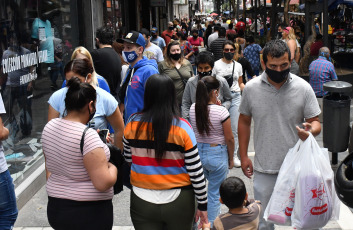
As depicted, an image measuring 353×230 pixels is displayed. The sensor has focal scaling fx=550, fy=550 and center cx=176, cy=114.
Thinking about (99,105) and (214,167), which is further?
(214,167)

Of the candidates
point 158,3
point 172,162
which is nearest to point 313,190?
point 172,162

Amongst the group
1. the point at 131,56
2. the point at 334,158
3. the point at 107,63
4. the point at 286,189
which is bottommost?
the point at 334,158

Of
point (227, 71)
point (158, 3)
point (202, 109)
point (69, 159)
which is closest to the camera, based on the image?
point (69, 159)

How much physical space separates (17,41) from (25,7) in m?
0.82

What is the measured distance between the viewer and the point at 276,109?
14.1 ft

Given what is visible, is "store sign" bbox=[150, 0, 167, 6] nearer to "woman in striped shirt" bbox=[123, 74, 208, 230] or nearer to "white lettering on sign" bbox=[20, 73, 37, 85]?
"white lettering on sign" bbox=[20, 73, 37, 85]

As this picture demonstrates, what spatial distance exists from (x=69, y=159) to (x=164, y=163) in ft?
2.02

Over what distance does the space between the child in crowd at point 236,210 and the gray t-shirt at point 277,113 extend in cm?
48

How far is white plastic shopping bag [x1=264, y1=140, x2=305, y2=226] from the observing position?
407cm

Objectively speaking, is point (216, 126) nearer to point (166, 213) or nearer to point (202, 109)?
point (202, 109)

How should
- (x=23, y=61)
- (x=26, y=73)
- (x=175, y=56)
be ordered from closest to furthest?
(x=23, y=61)
(x=26, y=73)
(x=175, y=56)

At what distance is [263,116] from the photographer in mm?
4348

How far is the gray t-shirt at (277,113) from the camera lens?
4.26m

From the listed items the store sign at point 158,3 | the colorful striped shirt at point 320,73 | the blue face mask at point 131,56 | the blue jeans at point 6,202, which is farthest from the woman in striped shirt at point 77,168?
the store sign at point 158,3
